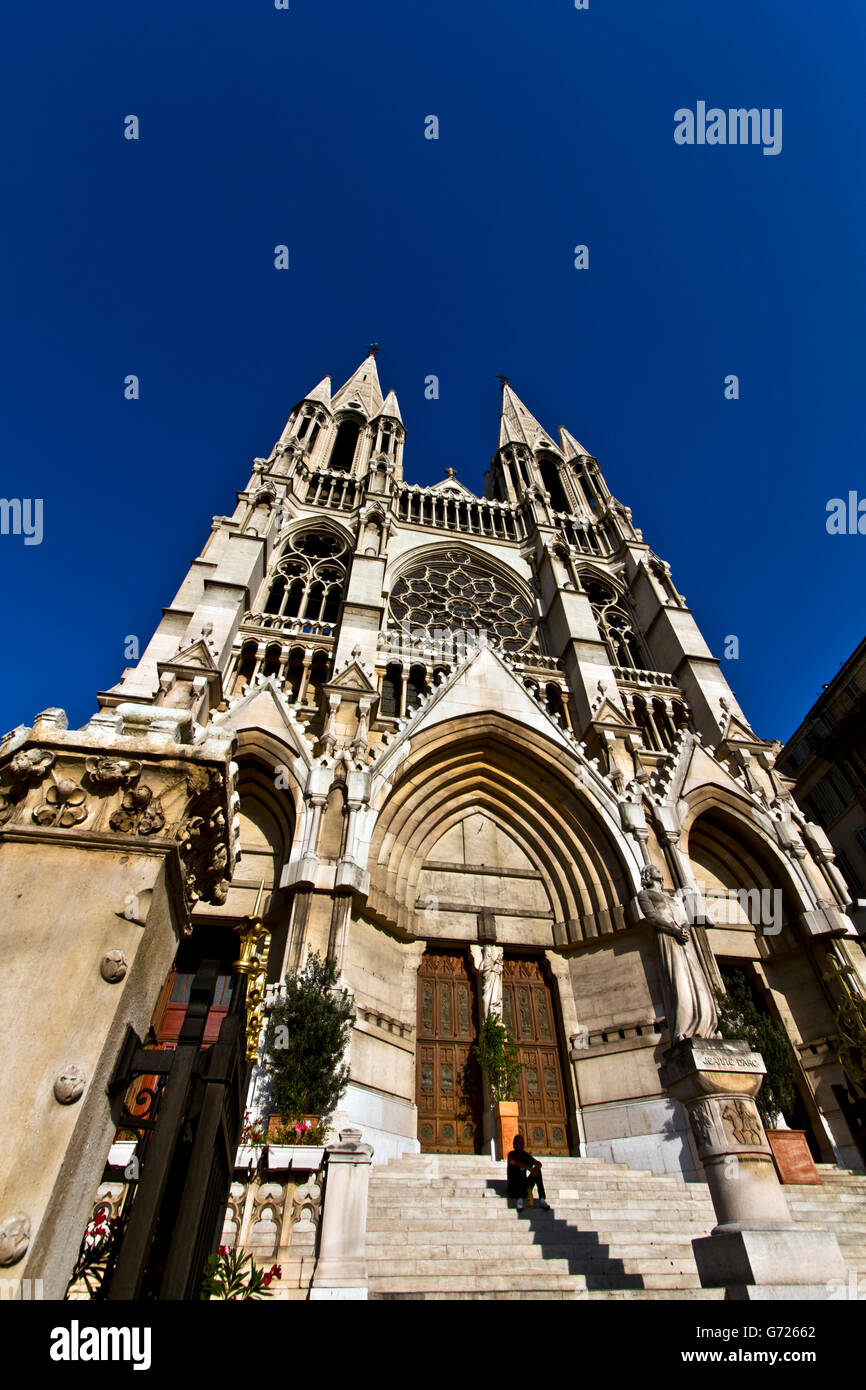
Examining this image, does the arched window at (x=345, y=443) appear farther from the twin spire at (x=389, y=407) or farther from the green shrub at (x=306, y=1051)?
the green shrub at (x=306, y=1051)

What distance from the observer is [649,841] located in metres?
13.4

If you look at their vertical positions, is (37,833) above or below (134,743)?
below

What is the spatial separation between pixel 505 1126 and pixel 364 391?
3336 centimetres

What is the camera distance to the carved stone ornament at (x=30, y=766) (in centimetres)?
281

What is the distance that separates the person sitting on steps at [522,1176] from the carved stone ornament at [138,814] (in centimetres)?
719

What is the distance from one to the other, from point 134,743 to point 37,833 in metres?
0.54

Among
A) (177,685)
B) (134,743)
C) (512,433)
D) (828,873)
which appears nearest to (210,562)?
(177,685)

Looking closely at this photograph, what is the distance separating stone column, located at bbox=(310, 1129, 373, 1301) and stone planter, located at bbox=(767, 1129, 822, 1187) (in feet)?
21.3

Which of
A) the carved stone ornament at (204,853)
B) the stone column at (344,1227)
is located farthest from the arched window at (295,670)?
the carved stone ornament at (204,853)

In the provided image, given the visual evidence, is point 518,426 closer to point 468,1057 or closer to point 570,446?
point 570,446
